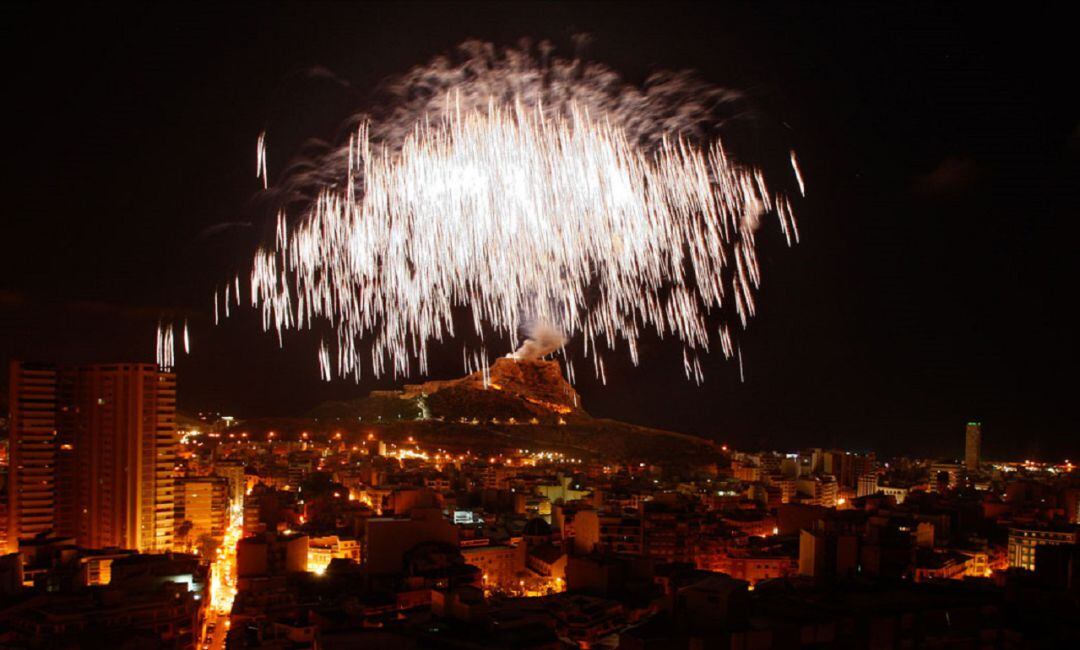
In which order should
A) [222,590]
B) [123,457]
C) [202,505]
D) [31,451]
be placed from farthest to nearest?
[202,505]
[123,457]
[31,451]
[222,590]


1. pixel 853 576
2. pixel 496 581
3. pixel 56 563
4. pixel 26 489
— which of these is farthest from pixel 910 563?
pixel 26 489

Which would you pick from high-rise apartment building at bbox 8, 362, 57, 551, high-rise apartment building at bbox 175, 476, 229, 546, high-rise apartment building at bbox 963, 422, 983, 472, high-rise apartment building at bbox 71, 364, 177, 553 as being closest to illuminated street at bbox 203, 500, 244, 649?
high-rise apartment building at bbox 175, 476, 229, 546

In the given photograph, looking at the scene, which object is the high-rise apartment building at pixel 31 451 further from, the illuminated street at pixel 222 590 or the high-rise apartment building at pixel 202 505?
the illuminated street at pixel 222 590

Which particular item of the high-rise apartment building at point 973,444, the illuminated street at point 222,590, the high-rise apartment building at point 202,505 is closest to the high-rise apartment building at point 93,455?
the illuminated street at point 222,590

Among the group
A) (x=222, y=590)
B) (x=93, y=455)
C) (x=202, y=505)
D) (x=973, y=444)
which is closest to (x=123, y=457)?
(x=93, y=455)

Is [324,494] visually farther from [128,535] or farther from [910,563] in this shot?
[910,563]

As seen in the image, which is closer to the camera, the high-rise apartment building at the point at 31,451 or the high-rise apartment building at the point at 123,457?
the high-rise apartment building at the point at 31,451

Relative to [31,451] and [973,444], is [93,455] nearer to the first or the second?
[31,451]
